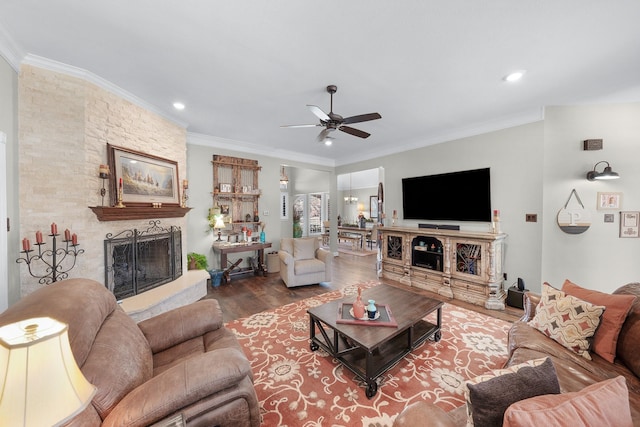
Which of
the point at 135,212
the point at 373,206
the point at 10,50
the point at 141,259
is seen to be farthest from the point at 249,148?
the point at 373,206

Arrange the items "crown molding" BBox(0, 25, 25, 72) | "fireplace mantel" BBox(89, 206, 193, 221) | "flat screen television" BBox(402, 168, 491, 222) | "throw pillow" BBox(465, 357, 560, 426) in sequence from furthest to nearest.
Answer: "flat screen television" BBox(402, 168, 491, 222) → "fireplace mantel" BBox(89, 206, 193, 221) → "crown molding" BBox(0, 25, 25, 72) → "throw pillow" BBox(465, 357, 560, 426)

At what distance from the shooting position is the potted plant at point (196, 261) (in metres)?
4.06

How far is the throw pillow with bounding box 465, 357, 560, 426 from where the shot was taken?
0.83 meters

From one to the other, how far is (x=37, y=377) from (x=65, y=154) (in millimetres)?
2743

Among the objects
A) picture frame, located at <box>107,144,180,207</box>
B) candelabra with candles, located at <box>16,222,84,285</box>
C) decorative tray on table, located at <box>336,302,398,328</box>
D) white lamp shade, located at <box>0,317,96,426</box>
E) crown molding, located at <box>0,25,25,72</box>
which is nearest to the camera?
white lamp shade, located at <box>0,317,96,426</box>

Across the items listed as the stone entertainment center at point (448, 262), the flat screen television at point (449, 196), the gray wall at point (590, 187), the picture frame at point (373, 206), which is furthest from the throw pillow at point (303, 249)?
the picture frame at point (373, 206)

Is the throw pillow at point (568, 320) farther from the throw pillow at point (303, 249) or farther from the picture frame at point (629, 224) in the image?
the throw pillow at point (303, 249)

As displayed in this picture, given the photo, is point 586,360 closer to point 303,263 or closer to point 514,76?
point 514,76

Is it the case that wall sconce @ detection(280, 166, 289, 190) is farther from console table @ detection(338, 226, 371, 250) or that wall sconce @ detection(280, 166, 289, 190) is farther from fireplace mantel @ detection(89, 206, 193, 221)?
fireplace mantel @ detection(89, 206, 193, 221)

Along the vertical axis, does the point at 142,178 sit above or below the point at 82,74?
below

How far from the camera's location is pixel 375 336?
1.88 metres

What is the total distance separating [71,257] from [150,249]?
895mm

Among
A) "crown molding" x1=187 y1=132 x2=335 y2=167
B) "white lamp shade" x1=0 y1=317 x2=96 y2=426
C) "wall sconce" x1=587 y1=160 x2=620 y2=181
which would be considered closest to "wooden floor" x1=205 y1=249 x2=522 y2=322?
"wall sconce" x1=587 y1=160 x2=620 y2=181

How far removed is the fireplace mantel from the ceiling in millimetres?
1418
